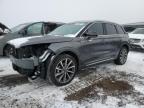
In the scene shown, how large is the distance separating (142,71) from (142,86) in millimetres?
1453

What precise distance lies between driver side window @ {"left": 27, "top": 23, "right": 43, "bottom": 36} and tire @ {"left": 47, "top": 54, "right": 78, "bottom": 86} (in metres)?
3.66

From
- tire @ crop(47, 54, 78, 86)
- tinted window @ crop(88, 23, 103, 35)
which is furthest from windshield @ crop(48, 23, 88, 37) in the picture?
tire @ crop(47, 54, 78, 86)

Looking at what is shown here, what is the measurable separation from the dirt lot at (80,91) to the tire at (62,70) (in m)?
0.17

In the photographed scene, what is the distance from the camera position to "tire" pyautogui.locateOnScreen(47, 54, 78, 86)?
13.3 feet

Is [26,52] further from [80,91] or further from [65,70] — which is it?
[80,91]

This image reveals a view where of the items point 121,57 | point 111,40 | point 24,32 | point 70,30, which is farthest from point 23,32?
point 121,57

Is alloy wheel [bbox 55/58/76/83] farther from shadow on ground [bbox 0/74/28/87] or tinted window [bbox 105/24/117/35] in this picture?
tinted window [bbox 105/24/117/35]

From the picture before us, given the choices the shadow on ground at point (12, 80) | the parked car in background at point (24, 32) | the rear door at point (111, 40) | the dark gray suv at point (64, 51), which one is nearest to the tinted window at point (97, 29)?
the dark gray suv at point (64, 51)

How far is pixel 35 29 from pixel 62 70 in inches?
159

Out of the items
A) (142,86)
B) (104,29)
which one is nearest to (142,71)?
(142,86)

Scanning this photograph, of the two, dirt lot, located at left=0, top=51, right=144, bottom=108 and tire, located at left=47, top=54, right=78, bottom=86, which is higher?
tire, located at left=47, top=54, right=78, bottom=86

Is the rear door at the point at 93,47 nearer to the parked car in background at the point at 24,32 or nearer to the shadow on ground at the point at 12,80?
the shadow on ground at the point at 12,80

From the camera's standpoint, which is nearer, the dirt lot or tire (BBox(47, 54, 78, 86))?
the dirt lot

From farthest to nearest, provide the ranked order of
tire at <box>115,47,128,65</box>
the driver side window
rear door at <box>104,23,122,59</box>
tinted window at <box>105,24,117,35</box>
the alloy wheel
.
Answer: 1. the driver side window
2. tire at <box>115,47,128,65</box>
3. tinted window at <box>105,24,117,35</box>
4. rear door at <box>104,23,122,59</box>
5. the alloy wheel
